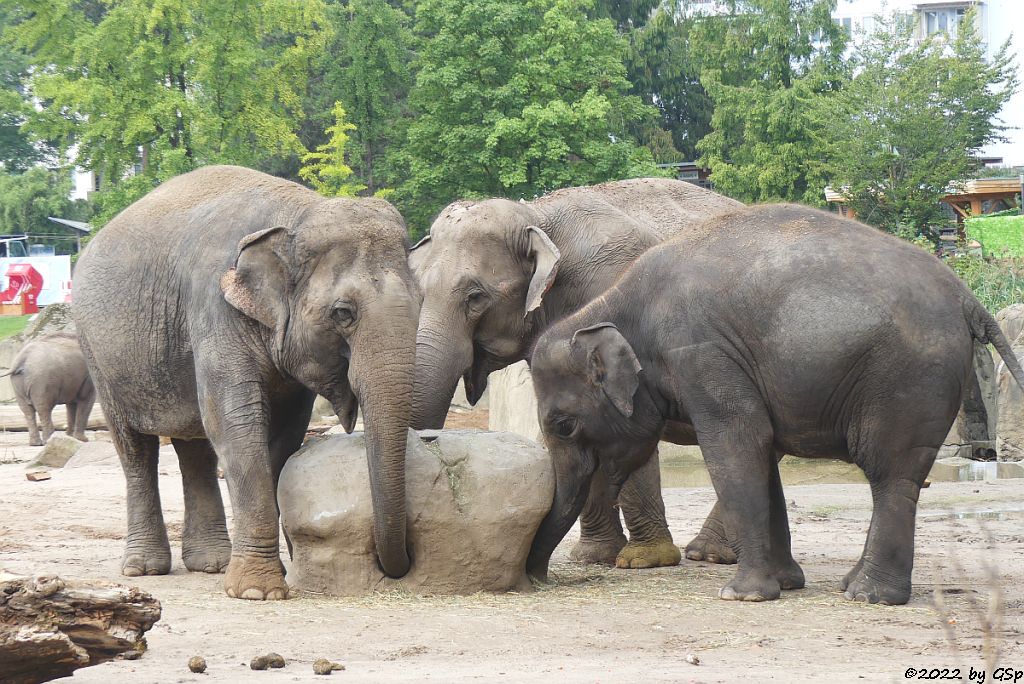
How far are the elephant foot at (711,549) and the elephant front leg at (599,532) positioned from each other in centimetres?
47

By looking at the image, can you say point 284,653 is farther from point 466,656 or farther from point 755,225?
point 755,225

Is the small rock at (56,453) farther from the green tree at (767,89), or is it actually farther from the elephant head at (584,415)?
the green tree at (767,89)

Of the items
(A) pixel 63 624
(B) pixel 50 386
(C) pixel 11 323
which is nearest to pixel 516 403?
(B) pixel 50 386

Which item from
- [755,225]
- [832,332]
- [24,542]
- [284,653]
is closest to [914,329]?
[832,332]

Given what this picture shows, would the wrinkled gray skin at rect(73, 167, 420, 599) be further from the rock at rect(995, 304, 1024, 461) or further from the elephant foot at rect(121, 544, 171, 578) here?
the rock at rect(995, 304, 1024, 461)

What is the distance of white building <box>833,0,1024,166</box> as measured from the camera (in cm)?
4878

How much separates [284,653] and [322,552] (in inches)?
58.4

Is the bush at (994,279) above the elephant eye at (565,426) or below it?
above

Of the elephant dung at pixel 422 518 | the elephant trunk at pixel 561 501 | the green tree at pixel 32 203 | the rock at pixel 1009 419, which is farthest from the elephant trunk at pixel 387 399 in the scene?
the green tree at pixel 32 203

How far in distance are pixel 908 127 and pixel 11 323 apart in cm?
2202

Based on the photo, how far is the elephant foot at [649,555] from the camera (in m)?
8.94

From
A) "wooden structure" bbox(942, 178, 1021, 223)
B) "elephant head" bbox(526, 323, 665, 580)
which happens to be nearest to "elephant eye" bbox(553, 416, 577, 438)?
"elephant head" bbox(526, 323, 665, 580)

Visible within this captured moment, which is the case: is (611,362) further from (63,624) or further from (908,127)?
(908,127)

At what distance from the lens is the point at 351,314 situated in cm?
710
